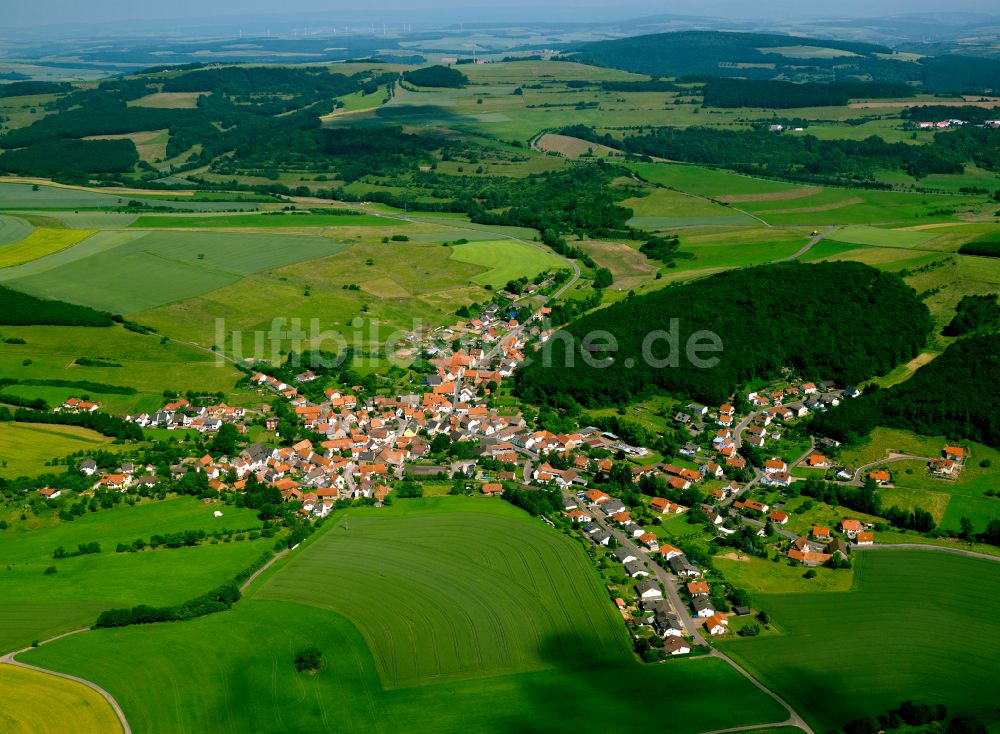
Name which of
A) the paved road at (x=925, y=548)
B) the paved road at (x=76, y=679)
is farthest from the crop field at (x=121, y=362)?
the paved road at (x=925, y=548)

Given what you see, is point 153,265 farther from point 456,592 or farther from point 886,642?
point 886,642

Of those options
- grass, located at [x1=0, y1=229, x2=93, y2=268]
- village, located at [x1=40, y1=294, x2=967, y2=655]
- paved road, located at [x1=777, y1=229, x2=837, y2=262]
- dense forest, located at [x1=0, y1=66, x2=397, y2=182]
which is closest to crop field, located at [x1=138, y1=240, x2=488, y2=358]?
village, located at [x1=40, y1=294, x2=967, y2=655]

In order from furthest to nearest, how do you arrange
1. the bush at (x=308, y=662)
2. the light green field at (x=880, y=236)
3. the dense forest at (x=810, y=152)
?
the dense forest at (x=810, y=152) < the light green field at (x=880, y=236) < the bush at (x=308, y=662)

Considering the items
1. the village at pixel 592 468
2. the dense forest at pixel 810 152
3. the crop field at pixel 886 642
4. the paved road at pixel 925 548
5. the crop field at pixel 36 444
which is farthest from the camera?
the dense forest at pixel 810 152

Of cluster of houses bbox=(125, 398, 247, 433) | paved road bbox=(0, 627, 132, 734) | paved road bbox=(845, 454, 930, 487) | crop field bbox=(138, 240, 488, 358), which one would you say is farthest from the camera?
crop field bbox=(138, 240, 488, 358)

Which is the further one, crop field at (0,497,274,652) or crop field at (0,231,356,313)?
crop field at (0,231,356,313)

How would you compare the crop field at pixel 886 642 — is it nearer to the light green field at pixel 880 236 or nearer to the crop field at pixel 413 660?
the crop field at pixel 413 660

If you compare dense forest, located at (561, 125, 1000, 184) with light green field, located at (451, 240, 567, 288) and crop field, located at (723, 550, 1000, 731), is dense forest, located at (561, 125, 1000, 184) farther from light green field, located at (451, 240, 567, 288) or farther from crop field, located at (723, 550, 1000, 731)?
crop field, located at (723, 550, 1000, 731)
